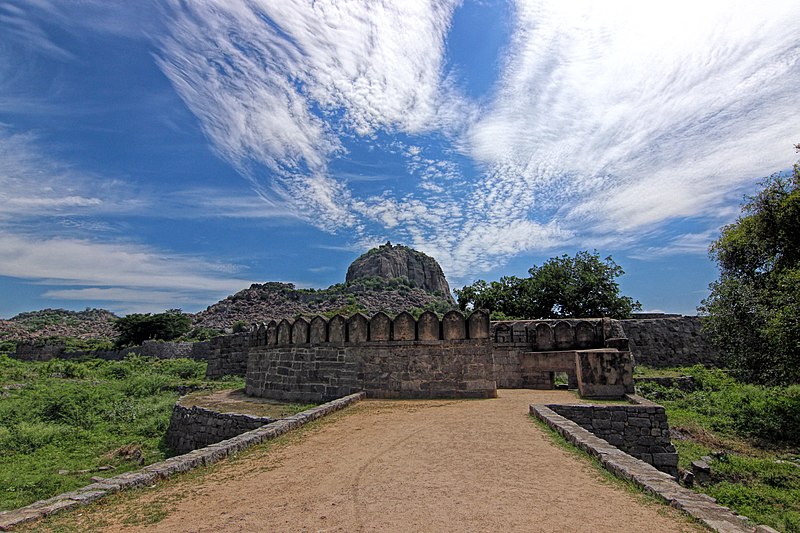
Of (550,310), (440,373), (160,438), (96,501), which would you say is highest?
(550,310)

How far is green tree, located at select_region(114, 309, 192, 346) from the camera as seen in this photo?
51344mm

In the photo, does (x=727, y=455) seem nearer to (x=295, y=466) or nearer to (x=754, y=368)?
(x=754, y=368)

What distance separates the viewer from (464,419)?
8086 millimetres

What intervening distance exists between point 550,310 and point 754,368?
13.9m

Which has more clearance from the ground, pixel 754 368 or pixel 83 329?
pixel 83 329

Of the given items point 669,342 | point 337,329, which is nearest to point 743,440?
point 669,342

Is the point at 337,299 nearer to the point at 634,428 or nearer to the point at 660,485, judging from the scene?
the point at 634,428

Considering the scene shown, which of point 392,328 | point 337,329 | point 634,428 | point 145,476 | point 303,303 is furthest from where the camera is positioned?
point 303,303

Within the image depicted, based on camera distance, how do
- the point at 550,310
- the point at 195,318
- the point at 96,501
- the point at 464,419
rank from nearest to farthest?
1. the point at 96,501
2. the point at 464,419
3. the point at 550,310
4. the point at 195,318

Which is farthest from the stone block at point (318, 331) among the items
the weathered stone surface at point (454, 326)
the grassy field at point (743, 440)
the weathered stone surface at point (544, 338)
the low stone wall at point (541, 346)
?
the grassy field at point (743, 440)

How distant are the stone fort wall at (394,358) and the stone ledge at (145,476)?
3.31m

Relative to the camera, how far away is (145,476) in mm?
5004

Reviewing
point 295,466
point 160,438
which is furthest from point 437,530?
point 160,438

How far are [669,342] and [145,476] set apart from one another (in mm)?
21259
